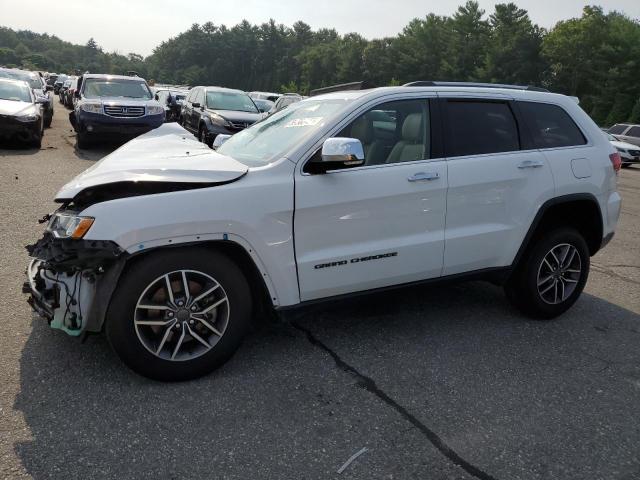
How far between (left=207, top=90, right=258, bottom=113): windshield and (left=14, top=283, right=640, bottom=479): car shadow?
34.0 feet

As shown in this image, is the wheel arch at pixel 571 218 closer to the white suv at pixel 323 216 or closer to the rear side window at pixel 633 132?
the white suv at pixel 323 216

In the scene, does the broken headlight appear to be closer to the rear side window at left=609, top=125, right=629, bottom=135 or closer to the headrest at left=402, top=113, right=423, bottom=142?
the headrest at left=402, top=113, right=423, bottom=142

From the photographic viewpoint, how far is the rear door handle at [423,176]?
362 centimetres

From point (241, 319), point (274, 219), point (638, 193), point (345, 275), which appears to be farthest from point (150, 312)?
point (638, 193)

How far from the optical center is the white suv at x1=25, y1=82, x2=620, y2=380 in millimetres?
2980

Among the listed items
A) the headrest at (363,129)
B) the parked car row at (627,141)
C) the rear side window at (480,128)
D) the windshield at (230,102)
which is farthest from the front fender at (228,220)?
the parked car row at (627,141)

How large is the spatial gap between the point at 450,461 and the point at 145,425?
5.13 feet

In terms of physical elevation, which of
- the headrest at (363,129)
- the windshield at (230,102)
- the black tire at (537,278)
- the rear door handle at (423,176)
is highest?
the windshield at (230,102)

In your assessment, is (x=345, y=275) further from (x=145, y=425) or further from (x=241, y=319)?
(x=145, y=425)

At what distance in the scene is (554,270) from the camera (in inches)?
172

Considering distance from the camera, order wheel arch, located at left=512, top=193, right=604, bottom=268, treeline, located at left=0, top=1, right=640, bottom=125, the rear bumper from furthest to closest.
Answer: treeline, located at left=0, top=1, right=640, bottom=125, the rear bumper, wheel arch, located at left=512, top=193, right=604, bottom=268

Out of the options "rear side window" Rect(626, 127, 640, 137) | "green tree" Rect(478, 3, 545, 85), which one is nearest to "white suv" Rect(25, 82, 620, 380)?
"rear side window" Rect(626, 127, 640, 137)

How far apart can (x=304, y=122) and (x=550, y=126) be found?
81.0 inches

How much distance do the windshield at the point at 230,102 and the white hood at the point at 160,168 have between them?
9.83 meters
